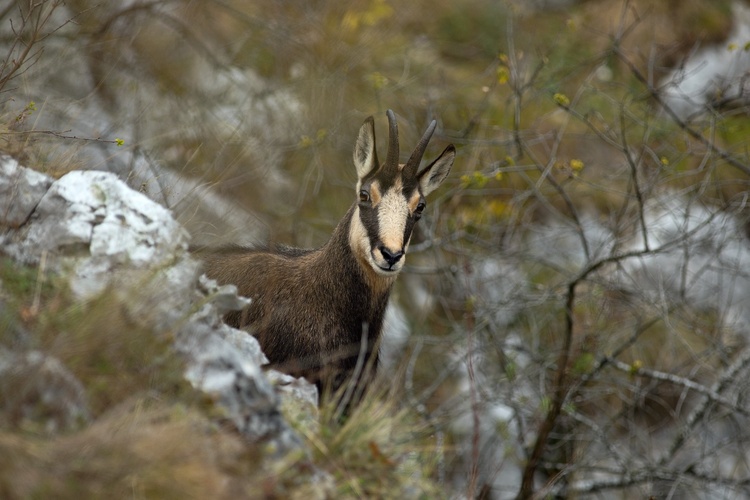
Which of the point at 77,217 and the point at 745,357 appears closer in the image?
the point at 77,217

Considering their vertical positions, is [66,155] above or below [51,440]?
above

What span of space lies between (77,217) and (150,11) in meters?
8.04

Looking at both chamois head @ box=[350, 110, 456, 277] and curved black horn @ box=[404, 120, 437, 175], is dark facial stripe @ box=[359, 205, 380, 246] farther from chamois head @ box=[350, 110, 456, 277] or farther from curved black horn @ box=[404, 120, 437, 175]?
curved black horn @ box=[404, 120, 437, 175]

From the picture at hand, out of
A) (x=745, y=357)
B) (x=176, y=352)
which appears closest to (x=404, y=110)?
(x=745, y=357)

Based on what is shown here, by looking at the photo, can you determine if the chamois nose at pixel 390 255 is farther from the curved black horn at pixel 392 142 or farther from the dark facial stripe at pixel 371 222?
the curved black horn at pixel 392 142

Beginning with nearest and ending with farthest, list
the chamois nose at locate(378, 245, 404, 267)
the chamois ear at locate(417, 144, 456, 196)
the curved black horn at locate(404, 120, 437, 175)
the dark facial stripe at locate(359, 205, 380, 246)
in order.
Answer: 1. the chamois nose at locate(378, 245, 404, 267)
2. the dark facial stripe at locate(359, 205, 380, 246)
3. the curved black horn at locate(404, 120, 437, 175)
4. the chamois ear at locate(417, 144, 456, 196)

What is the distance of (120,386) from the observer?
373 centimetres

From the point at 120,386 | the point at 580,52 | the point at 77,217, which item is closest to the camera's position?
the point at 120,386

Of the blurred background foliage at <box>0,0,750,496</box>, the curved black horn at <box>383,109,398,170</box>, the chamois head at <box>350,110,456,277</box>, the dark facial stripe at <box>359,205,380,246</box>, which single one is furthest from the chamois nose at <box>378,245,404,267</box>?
the blurred background foliage at <box>0,0,750,496</box>

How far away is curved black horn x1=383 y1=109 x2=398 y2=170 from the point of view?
19.8 ft

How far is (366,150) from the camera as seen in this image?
21.4ft

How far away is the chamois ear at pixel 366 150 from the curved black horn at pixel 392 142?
5.4 inches

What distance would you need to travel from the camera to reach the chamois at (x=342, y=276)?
5875 mm

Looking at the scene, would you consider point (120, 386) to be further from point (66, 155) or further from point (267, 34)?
point (267, 34)
